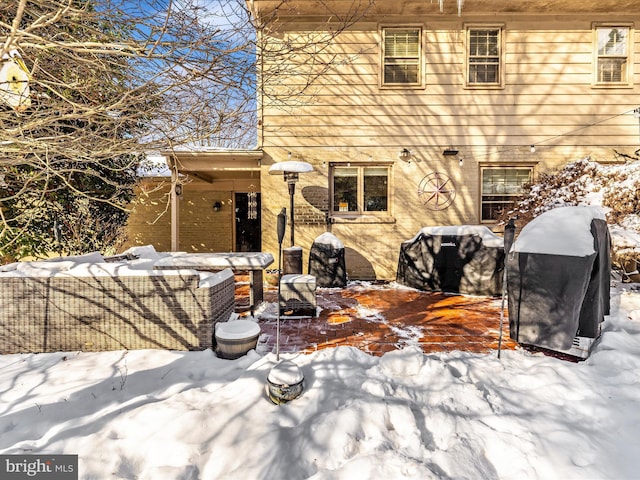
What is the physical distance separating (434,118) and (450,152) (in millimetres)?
900

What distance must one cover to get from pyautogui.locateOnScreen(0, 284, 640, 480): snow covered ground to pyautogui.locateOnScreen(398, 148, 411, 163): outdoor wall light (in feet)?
17.3

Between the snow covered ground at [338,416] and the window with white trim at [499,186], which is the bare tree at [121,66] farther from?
the window with white trim at [499,186]

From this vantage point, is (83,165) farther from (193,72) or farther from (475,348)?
(475,348)

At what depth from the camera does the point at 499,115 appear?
743 centimetres

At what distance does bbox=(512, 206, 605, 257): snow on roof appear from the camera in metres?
3.20

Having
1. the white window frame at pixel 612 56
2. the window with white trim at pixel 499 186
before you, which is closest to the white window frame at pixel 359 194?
the window with white trim at pixel 499 186

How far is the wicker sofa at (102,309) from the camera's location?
3314mm

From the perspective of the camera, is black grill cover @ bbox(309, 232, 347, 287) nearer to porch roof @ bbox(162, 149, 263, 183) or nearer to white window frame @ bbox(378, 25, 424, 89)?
porch roof @ bbox(162, 149, 263, 183)

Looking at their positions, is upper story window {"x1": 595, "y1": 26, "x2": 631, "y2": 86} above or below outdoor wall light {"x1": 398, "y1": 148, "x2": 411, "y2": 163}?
above

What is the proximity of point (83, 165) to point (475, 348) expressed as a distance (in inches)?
304

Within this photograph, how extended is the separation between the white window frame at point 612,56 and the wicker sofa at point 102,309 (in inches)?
376

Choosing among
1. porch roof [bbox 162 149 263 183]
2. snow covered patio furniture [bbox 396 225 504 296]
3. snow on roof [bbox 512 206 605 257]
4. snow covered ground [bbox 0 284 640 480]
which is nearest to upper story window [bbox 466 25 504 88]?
snow covered patio furniture [bbox 396 225 504 296]

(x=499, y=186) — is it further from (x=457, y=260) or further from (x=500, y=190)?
(x=457, y=260)

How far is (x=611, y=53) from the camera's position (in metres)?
7.29
